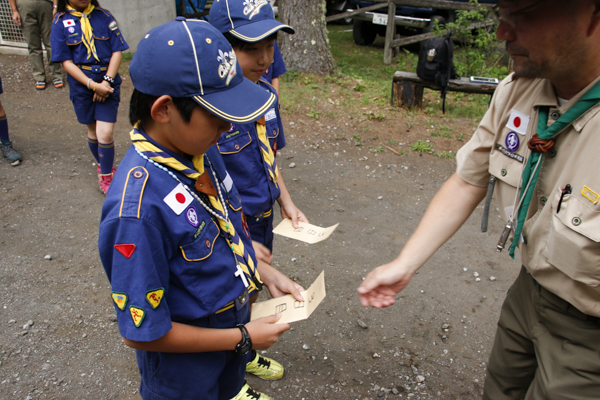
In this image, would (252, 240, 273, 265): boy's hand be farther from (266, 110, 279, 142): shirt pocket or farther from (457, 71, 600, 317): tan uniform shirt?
(457, 71, 600, 317): tan uniform shirt

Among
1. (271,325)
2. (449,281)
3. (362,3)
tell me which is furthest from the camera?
(362,3)

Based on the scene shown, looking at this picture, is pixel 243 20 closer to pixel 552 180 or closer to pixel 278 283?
pixel 278 283

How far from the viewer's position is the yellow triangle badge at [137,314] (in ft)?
4.59

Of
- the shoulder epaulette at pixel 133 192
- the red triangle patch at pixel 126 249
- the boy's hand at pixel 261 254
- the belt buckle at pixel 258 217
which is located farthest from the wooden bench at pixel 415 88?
the red triangle patch at pixel 126 249

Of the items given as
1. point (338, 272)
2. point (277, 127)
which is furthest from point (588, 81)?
point (338, 272)

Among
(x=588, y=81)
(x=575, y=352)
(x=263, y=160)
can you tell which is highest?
(x=588, y=81)

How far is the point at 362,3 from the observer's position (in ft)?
38.9

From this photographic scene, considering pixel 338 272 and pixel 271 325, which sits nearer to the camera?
pixel 271 325

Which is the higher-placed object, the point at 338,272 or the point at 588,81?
the point at 588,81

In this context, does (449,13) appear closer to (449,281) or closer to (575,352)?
(449,281)

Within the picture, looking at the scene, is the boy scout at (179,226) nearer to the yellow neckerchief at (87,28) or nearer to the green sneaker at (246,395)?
the green sneaker at (246,395)

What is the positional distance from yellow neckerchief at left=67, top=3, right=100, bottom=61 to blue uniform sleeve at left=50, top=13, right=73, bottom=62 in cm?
14

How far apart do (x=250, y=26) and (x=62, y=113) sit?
587 cm

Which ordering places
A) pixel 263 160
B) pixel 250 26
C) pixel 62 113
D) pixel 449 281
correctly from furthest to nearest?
pixel 62 113 < pixel 449 281 < pixel 263 160 < pixel 250 26
